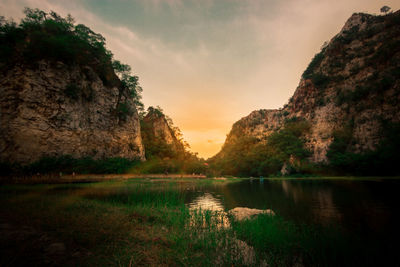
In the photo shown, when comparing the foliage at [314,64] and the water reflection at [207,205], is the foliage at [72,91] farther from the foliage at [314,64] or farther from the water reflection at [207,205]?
the foliage at [314,64]

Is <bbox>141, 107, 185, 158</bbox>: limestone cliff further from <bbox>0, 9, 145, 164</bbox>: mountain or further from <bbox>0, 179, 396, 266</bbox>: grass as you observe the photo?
<bbox>0, 179, 396, 266</bbox>: grass

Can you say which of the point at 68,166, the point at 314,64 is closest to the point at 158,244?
the point at 68,166

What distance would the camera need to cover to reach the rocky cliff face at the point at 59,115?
27.7m

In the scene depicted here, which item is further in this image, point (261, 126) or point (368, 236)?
point (261, 126)

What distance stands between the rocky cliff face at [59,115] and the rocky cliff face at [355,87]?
66.4 metres

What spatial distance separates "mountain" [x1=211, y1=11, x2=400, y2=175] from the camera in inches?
1983

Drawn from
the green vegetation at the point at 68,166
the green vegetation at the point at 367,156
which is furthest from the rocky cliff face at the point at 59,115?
the green vegetation at the point at 367,156

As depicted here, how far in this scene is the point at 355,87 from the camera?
204 ft

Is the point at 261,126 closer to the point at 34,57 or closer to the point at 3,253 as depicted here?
the point at 34,57

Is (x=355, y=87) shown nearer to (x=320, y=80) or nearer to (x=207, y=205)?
(x=320, y=80)

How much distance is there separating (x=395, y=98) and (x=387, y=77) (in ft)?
22.9

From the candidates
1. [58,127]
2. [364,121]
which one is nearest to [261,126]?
[364,121]

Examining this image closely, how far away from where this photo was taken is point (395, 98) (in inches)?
1916

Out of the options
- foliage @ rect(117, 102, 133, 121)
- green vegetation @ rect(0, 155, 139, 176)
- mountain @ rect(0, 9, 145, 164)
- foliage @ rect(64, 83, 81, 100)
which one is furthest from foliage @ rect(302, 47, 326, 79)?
foliage @ rect(64, 83, 81, 100)
